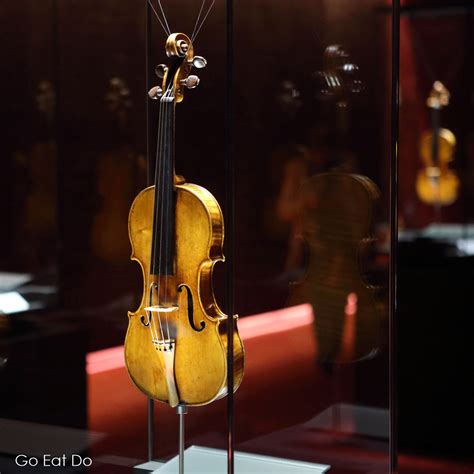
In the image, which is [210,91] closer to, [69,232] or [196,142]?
[196,142]

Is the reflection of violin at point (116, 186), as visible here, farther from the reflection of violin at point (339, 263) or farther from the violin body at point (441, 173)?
the violin body at point (441, 173)

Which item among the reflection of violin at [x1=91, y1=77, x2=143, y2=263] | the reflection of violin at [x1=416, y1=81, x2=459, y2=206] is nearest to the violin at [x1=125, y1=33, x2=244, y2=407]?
the reflection of violin at [x1=91, y1=77, x2=143, y2=263]

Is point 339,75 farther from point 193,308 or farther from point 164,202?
point 193,308

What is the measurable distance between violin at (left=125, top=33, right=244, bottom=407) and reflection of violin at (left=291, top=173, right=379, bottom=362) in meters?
0.33

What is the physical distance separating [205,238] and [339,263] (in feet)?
1.52

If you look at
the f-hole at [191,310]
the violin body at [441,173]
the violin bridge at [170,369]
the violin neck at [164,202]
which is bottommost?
the violin bridge at [170,369]

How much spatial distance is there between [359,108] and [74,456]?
1433 millimetres

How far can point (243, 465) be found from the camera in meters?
2.93

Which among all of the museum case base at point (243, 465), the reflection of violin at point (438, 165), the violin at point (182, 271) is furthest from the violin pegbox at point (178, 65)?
the reflection of violin at point (438, 165)

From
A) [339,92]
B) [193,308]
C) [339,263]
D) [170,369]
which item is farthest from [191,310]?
[339,92]

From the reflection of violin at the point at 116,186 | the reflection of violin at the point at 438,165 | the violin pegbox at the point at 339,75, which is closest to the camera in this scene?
the violin pegbox at the point at 339,75

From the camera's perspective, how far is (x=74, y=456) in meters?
3.18

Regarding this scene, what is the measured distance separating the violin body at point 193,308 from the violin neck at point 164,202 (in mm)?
21

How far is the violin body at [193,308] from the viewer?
8.29ft
